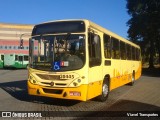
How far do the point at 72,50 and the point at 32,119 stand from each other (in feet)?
9.64

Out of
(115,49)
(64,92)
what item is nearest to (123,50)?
(115,49)

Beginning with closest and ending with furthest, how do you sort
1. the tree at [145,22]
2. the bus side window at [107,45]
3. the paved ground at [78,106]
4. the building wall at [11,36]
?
the paved ground at [78,106] < the bus side window at [107,45] < the tree at [145,22] < the building wall at [11,36]

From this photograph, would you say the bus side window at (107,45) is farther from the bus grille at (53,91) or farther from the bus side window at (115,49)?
the bus grille at (53,91)

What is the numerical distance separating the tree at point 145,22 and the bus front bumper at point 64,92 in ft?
98.0

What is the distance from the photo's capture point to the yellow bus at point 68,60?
10398 mm

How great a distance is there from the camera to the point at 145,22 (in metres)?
40.8

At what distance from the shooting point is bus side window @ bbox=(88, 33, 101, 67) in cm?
1065

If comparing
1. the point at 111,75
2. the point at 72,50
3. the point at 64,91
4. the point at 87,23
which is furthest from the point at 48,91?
the point at 111,75

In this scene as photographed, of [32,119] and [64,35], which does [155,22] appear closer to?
[64,35]

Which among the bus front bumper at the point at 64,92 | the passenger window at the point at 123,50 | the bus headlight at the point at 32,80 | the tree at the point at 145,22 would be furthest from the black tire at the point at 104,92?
the tree at the point at 145,22

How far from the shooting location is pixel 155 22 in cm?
3938

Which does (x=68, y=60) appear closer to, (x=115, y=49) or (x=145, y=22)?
(x=115, y=49)

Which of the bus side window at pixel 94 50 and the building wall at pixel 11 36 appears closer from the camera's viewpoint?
the bus side window at pixel 94 50

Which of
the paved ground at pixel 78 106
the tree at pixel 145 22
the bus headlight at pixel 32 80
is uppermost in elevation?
the tree at pixel 145 22
